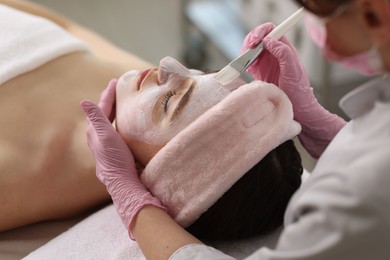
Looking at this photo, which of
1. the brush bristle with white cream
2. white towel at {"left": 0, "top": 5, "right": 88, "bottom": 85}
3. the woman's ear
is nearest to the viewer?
the woman's ear

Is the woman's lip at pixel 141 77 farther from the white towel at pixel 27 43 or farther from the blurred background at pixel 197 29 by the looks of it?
the blurred background at pixel 197 29

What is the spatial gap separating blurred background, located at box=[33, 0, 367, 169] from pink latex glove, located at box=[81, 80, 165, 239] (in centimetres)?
106

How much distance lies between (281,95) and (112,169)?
0.35 m

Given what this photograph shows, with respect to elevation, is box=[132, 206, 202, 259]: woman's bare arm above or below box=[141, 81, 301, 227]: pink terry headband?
below

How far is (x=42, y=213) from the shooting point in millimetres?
1311

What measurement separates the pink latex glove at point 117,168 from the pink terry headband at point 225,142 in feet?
0.22

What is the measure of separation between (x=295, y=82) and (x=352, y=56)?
36 centimetres

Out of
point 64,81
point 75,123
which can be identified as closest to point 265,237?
point 75,123

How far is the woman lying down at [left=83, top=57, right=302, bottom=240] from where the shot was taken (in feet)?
3.43

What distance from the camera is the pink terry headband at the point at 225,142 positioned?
104 cm

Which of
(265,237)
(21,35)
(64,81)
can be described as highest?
(21,35)

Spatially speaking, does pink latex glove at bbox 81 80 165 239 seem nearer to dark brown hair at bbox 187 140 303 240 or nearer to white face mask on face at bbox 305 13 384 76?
dark brown hair at bbox 187 140 303 240

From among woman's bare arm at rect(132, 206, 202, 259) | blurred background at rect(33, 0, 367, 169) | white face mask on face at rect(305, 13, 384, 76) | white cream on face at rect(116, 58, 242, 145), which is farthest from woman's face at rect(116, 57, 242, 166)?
blurred background at rect(33, 0, 367, 169)

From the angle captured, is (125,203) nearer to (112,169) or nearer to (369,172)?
(112,169)
